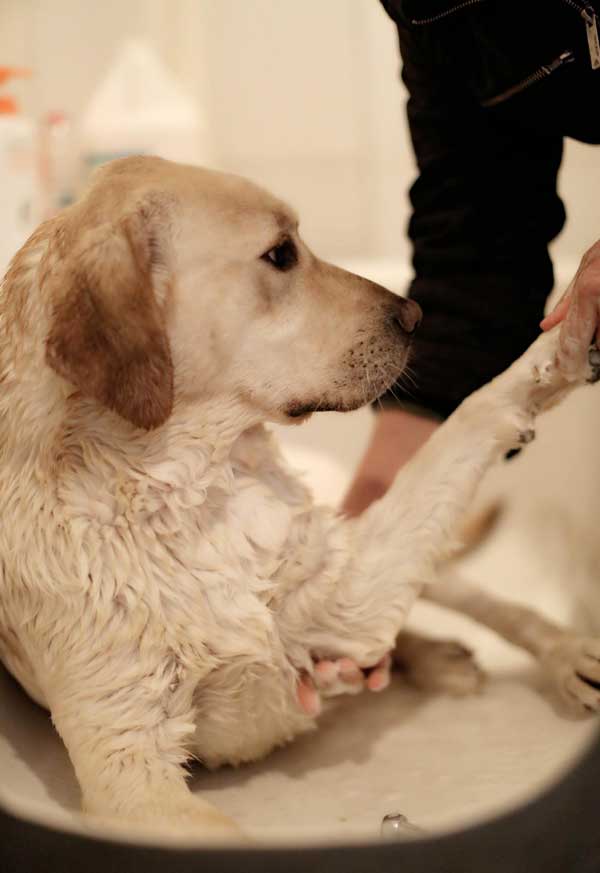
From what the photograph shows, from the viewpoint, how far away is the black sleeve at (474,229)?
0.96m

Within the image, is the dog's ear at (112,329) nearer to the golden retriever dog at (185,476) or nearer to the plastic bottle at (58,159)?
the golden retriever dog at (185,476)

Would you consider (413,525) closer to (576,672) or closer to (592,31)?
(576,672)

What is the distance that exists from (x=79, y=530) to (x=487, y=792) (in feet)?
1.17

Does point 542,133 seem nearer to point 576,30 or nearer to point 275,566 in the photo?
point 576,30

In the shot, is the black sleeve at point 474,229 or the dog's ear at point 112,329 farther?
the black sleeve at point 474,229

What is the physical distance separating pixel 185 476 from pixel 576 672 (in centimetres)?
42

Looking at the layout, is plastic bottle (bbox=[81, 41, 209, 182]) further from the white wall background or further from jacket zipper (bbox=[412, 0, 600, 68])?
jacket zipper (bbox=[412, 0, 600, 68])

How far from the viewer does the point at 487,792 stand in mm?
666

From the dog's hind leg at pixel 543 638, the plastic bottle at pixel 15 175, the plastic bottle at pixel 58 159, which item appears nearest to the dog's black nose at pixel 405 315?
the dog's hind leg at pixel 543 638

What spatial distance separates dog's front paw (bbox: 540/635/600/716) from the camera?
86 cm

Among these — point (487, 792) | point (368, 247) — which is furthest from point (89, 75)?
point (487, 792)

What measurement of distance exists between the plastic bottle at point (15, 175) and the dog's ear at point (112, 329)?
55 centimetres

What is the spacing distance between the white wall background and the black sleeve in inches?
34.7

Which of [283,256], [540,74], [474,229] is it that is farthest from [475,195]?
[283,256]
